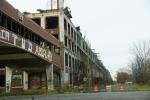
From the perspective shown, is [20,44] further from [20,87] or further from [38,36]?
[20,87]

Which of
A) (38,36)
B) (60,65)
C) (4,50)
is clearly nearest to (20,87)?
(60,65)

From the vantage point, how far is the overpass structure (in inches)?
1676

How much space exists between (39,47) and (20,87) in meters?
25.0

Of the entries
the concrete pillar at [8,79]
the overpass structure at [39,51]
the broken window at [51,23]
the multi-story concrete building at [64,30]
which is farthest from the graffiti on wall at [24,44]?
the broken window at [51,23]

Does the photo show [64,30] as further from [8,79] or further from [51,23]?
[8,79]

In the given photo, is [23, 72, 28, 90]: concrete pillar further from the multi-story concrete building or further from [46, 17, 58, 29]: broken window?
[46, 17, 58, 29]: broken window

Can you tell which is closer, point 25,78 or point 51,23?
point 25,78

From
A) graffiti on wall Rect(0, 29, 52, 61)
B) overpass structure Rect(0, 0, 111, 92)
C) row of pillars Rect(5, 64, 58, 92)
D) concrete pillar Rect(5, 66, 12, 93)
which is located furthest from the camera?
row of pillars Rect(5, 64, 58, 92)

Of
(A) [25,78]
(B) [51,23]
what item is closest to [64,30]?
(B) [51,23]

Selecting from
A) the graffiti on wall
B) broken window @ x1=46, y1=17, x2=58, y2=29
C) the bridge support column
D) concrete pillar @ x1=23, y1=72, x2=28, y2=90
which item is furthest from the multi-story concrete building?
the graffiti on wall

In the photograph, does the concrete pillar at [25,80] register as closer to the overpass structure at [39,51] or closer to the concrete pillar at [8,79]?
the overpass structure at [39,51]

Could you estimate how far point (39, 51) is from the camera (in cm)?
5381

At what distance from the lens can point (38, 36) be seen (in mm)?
56188

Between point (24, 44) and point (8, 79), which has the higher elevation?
point (24, 44)
